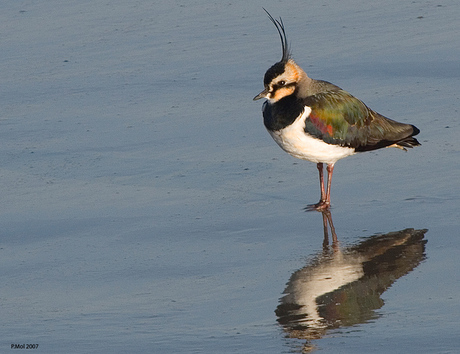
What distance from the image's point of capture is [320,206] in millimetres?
6645

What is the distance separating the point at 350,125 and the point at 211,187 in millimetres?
1224

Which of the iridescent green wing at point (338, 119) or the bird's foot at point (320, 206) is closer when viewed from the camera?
the bird's foot at point (320, 206)

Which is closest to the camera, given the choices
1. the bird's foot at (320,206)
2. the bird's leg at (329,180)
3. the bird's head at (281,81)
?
the bird's foot at (320,206)

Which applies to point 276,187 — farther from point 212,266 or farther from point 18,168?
point 18,168

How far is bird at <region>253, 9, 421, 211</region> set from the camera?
6883 mm

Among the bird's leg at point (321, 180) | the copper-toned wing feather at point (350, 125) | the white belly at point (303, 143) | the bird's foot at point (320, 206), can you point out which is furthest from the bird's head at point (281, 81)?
the bird's foot at point (320, 206)

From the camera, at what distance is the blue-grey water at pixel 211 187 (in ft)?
16.5

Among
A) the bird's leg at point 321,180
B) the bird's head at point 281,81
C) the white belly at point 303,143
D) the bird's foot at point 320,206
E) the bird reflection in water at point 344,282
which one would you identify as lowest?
the bird reflection in water at point 344,282

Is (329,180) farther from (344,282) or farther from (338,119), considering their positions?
(344,282)

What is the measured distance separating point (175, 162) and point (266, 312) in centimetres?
267

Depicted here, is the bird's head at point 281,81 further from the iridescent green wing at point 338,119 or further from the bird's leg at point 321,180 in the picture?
the bird's leg at point 321,180

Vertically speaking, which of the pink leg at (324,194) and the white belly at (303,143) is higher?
the white belly at (303,143)

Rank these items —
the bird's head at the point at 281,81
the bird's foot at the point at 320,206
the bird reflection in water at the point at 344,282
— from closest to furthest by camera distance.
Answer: the bird reflection in water at the point at 344,282
the bird's foot at the point at 320,206
the bird's head at the point at 281,81

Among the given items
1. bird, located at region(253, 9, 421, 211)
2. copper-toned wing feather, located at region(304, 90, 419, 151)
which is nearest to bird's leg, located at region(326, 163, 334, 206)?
bird, located at region(253, 9, 421, 211)
